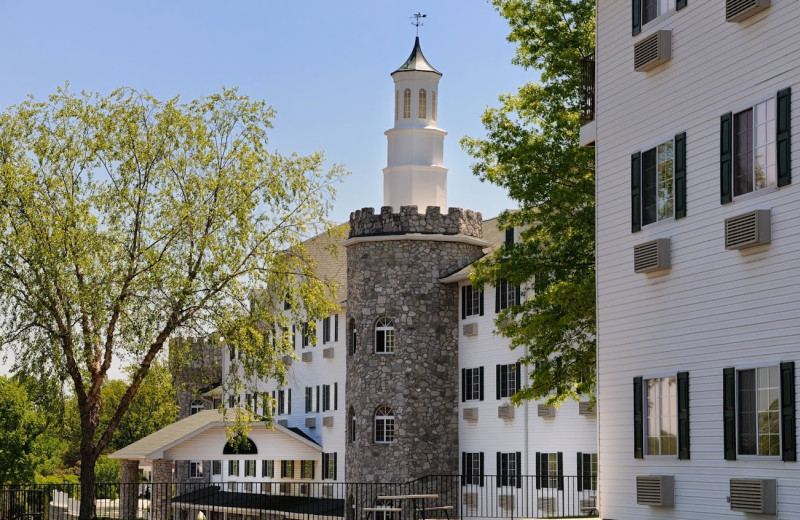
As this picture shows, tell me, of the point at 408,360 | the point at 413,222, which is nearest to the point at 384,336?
the point at 408,360

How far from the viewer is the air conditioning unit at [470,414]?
41938 millimetres

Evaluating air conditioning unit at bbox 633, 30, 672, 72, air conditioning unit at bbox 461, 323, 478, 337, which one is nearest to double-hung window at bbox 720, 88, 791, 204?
air conditioning unit at bbox 633, 30, 672, 72

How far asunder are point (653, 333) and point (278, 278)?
1268 centimetres

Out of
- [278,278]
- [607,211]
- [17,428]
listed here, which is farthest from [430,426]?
[17,428]

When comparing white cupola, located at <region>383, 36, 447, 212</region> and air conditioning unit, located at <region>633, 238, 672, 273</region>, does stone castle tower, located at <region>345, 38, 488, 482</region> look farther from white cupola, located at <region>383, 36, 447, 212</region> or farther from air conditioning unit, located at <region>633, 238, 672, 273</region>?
air conditioning unit, located at <region>633, 238, 672, 273</region>

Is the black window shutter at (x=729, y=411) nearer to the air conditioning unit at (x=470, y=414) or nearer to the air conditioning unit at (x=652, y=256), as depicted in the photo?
the air conditioning unit at (x=652, y=256)

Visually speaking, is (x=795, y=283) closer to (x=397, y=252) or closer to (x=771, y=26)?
(x=771, y=26)

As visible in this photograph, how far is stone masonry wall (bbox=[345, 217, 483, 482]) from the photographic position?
42875 millimetres

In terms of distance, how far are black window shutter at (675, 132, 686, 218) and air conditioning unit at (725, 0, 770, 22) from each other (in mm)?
2001

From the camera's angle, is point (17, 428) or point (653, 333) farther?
point (17, 428)

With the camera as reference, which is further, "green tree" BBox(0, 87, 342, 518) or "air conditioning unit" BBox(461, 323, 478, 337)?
"air conditioning unit" BBox(461, 323, 478, 337)

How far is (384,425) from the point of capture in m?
43.5

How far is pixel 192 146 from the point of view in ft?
98.5

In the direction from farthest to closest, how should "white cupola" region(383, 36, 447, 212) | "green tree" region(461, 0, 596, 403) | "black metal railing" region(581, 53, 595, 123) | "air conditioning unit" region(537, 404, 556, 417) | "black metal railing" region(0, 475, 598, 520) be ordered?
"white cupola" region(383, 36, 447, 212)
"air conditioning unit" region(537, 404, 556, 417)
"black metal railing" region(0, 475, 598, 520)
"green tree" region(461, 0, 596, 403)
"black metal railing" region(581, 53, 595, 123)
